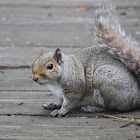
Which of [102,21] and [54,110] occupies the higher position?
[102,21]

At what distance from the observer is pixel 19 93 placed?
2.32 meters

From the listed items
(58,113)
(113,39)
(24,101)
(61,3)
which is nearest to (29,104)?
(24,101)

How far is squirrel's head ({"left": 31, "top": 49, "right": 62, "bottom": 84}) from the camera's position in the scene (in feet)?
6.30

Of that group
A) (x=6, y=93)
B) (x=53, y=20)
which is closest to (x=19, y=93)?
(x=6, y=93)

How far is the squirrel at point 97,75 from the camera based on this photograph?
2.01 metres

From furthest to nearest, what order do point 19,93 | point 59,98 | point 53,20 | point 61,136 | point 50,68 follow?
1. point 53,20
2. point 19,93
3. point 59,98
4. point 50,68
5. point 61,136

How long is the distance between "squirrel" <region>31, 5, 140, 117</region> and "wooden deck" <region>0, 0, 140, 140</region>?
0.25 ft

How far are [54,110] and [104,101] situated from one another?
0.30 metres

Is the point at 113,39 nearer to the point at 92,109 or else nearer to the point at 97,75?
the point at 97,75

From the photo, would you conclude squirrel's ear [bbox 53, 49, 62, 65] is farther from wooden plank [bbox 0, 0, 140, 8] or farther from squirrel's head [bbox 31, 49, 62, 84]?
wooden plank [bbox 0, 0, 140, 8]

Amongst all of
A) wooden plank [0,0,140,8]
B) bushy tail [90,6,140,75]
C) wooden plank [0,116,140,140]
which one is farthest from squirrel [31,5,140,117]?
wooden plank [0,0,140,8]

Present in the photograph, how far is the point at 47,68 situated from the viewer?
1955 mm

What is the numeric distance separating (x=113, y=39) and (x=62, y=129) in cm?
70

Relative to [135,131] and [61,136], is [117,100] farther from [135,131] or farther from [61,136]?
[61,136]
